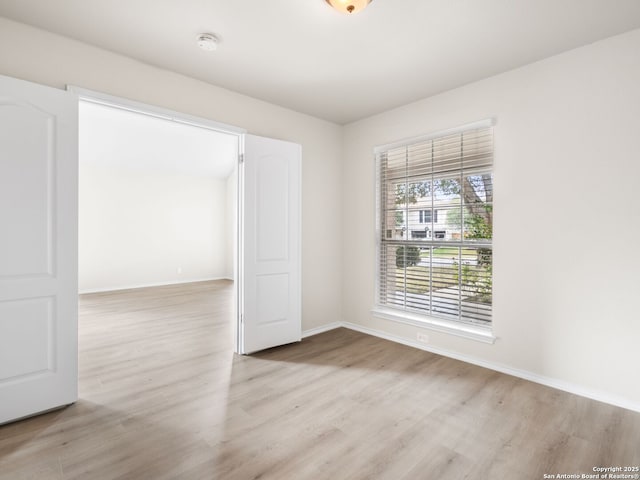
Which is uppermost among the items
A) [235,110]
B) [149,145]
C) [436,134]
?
[149,145]

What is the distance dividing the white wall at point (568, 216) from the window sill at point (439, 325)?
0.09 metres

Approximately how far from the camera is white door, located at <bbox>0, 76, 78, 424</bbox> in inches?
81.6

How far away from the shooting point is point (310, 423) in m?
2.15

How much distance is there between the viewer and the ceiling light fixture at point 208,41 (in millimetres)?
2369

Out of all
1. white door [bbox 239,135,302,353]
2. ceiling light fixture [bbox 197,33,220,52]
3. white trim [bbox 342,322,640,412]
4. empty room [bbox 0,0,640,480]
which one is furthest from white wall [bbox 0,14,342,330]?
white trim [bbox 342,322,640,412]

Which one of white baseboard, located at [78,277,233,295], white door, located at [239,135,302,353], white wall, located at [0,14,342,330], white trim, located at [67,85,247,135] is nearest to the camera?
white wall, located at [0,14,342,330]

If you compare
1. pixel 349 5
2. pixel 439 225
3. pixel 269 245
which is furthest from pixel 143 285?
pixel 349 5

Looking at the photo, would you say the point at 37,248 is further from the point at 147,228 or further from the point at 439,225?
the point at 147,228

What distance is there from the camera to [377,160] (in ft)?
13.1

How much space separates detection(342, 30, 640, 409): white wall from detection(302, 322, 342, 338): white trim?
59.9 inches

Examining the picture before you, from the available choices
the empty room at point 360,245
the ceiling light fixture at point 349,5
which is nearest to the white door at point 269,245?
the empty room at point 360,245

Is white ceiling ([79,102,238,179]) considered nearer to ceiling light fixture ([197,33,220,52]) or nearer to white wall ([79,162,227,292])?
white wall ([79,162,227,292])

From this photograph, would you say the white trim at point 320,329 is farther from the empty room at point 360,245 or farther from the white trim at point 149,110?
the white trim at point 149,110

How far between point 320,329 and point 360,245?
3.90ft
